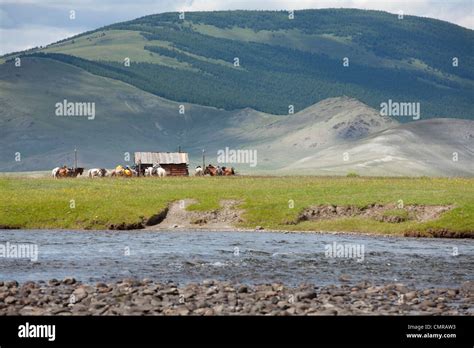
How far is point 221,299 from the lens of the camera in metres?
39.0

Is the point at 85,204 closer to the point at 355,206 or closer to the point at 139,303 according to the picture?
the point at 355,206

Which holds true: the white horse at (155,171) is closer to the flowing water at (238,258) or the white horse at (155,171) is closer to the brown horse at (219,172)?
the brown horse at (219,172)

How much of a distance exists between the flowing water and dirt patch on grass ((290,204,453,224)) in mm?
3697

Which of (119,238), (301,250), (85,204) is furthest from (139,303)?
(85,204)

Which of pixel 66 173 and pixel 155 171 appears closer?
pixel 66 173

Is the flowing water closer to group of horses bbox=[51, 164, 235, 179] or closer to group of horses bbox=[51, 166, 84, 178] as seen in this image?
group of horses bbox=[51, 166, 84, 178]

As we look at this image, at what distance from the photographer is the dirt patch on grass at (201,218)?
72.2 meters

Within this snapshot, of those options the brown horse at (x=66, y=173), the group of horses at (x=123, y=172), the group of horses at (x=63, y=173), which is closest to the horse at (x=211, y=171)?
the group of horses at (x=123, y=172)

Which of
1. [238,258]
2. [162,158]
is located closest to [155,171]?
[162,158]

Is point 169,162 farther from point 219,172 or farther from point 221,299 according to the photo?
point 221,299

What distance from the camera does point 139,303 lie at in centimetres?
3747

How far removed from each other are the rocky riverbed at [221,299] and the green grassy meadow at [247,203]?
988 inches

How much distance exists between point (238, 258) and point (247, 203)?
21.7 meters
